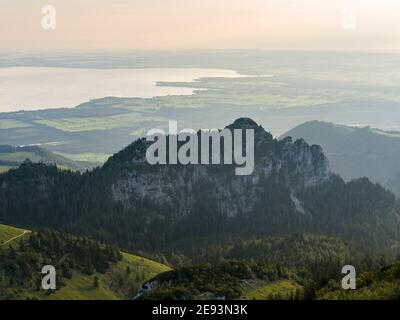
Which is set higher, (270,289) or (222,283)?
(222,283)

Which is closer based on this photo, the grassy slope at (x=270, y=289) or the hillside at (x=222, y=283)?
the hillside at (x=222, y=283)

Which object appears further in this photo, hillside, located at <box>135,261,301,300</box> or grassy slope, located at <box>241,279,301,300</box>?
grassy slope, located at <box>241,279,301,300</box>

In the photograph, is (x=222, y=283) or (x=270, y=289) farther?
(x=270, y=289)

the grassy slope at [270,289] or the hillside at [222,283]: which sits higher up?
the hillside at [222,283]

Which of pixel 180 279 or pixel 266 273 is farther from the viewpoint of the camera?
pixel 266 273

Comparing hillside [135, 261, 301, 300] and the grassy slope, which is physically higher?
hillside [135, 261, 301, 300]
